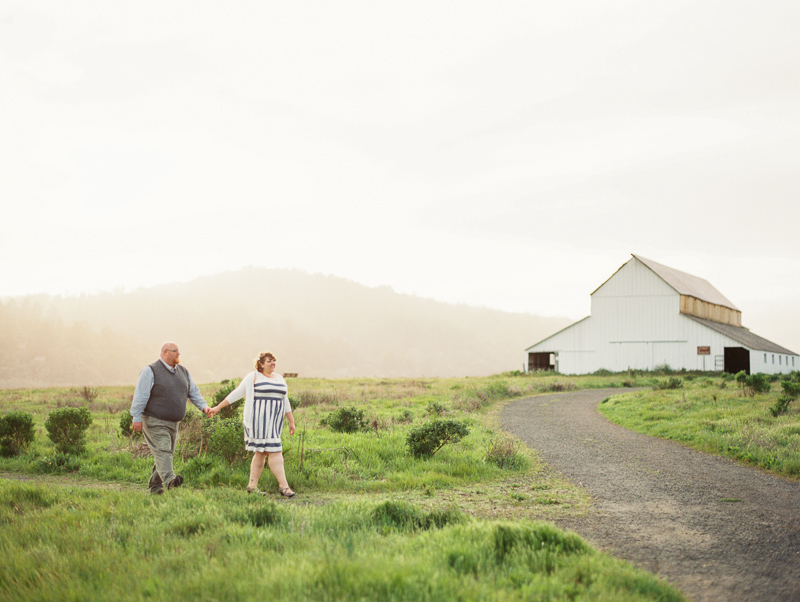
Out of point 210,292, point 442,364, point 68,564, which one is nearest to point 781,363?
point 68,564

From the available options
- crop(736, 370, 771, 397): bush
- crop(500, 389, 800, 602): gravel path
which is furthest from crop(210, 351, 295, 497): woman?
crop(736, 370, 771, 397): bush

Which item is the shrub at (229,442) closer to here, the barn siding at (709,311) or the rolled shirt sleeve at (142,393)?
the rolled shirt sleeve at (142,393)

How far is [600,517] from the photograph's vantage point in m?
7.17

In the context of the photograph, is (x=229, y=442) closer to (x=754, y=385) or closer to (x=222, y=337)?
(x=754, y=385)

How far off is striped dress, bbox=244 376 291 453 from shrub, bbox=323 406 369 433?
20.6 ft

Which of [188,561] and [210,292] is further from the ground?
[210,292]

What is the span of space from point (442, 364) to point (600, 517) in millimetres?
179255

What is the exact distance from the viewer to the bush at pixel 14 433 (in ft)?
42.6

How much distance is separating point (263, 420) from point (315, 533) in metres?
3.00

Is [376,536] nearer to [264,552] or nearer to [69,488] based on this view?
[264,552]

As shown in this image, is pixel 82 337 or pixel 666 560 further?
pixel 82 337

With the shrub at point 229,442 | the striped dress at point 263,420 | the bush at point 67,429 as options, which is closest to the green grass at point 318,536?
the shrub at point 229,442

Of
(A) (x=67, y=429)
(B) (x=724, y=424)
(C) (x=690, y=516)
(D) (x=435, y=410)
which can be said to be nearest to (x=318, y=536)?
(C) (x=690, y=516)

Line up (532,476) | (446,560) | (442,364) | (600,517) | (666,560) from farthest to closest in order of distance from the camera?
→ (442,364), (532,476), (600,517), (666,560), (446,560)
